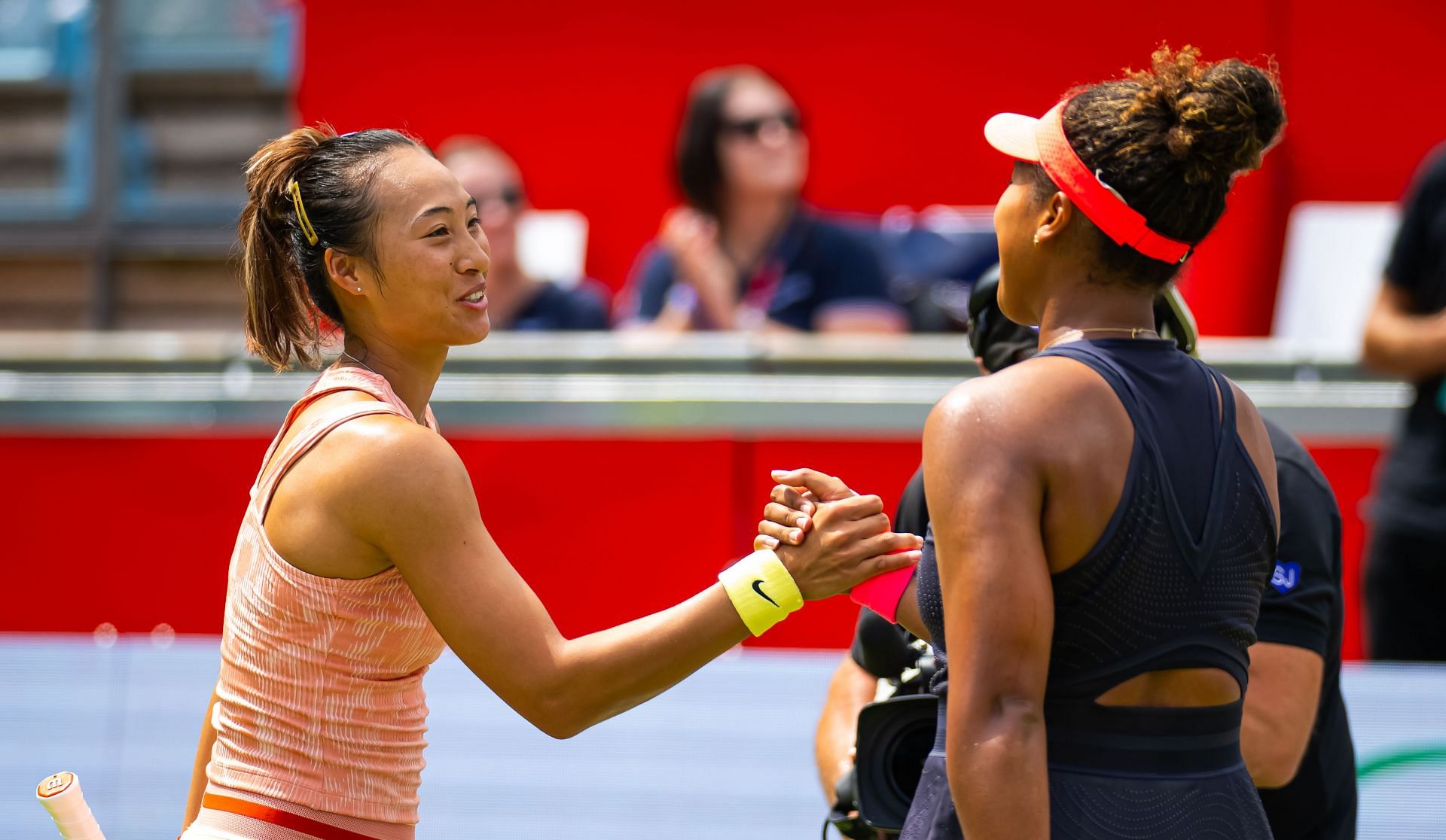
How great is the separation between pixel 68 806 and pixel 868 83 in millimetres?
5284

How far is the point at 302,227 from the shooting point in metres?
2.06

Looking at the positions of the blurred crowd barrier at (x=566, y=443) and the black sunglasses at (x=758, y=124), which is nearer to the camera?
the blurred crowd barrier at (x=566, y=443)

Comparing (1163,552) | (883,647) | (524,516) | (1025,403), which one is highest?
(1025,403)

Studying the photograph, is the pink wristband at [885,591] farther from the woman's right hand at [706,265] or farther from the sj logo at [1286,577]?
the woman's right hand at [706,265]

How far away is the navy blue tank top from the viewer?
5.37 feet

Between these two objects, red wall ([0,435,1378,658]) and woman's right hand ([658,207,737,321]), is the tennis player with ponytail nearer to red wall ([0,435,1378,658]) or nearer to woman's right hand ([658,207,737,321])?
red wall ([0,435,1378,658])

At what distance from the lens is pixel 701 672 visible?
3682 mm

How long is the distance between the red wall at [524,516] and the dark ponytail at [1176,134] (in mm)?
2708

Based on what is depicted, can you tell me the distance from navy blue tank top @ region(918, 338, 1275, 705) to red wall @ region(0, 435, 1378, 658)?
2.67 meters

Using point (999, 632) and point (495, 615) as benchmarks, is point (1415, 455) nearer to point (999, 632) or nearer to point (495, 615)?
point (999, 632)

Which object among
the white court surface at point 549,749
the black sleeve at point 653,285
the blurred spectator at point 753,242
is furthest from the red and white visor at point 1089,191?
the black sleeve at point 653,285

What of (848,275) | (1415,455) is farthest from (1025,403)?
(848,275)

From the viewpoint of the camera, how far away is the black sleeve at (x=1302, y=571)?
85.6 inches

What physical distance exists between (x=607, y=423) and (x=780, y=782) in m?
1.32
